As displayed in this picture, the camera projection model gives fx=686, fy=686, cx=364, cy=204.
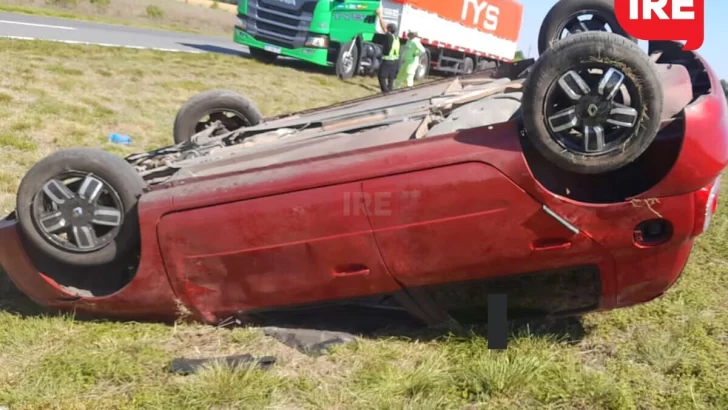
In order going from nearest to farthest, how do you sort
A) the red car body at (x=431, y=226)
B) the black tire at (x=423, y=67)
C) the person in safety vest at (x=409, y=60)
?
the red car body at (x=431, y=226) < the person in safety vest at (x=409, y=60) < the black tire at (x=423, y=67)

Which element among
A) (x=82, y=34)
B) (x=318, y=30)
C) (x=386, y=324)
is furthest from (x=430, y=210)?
(x=82, y=34)

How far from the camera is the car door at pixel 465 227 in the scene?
283 centimetres

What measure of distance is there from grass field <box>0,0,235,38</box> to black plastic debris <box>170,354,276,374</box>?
2418cm

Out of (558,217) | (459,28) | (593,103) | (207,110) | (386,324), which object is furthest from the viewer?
(459,28)

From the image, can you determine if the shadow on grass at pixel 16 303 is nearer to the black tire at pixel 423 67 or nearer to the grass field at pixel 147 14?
the black tire at pixel 423 67

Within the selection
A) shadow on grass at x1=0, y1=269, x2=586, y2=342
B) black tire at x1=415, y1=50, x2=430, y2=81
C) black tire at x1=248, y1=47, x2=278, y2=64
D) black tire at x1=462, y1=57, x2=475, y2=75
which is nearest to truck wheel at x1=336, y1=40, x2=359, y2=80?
black tire at x1=248, y1=47, x2=278, y2=64

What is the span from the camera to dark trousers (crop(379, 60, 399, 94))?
13.2 meters

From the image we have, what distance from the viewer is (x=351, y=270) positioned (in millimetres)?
3039

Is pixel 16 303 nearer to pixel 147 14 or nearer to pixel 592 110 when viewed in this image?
pixel 592 110

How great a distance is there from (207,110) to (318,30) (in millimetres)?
10344

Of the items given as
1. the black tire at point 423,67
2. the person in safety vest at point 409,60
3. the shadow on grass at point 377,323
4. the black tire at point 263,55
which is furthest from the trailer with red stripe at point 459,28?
the shadow on grass at point 377,323

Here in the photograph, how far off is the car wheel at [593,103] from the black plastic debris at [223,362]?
59.7 inches

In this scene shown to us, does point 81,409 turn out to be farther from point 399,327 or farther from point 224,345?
point 399,327

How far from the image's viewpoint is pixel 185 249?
314 centimetres
